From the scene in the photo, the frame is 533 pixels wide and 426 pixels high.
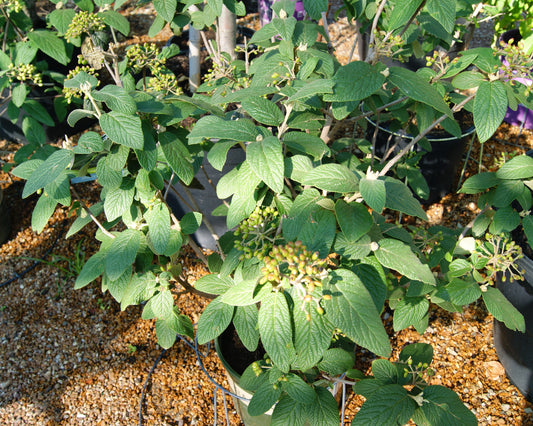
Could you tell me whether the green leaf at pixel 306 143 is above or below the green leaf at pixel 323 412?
above

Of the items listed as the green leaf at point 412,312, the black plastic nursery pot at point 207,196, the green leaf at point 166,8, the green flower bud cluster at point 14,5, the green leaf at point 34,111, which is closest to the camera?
the green leaf at point 412,312

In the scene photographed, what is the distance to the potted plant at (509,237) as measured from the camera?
1428mm

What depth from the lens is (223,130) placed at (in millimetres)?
1057

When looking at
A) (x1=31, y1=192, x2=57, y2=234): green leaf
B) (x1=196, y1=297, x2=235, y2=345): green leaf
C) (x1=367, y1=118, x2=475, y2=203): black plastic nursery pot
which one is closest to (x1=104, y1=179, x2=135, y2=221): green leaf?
(x1=31, y1=192, x2=57, y2=234): green leaf

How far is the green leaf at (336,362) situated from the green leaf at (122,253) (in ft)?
2.33

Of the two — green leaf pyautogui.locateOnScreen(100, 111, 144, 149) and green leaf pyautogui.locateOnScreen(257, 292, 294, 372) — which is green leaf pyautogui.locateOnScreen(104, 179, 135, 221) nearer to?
green leaf pyautogui.locateOnScreen(100, 111, 144, 149)

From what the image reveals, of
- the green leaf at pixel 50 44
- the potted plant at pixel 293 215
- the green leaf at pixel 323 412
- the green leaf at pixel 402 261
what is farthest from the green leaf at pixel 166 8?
the green leaf at pixel 323 412

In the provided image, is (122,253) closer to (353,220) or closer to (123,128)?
(123,128)

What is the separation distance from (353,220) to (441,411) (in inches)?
23.3

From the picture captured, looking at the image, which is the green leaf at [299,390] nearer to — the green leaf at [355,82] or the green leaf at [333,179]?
the green leaf at [333,179]

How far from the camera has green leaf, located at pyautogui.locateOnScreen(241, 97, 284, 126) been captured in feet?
3.73

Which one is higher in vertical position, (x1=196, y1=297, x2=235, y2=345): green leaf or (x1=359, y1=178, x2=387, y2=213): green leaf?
(x1=359, y1=178, x2=387, y2=213): green leaf

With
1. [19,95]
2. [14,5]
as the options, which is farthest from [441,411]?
[14,5]

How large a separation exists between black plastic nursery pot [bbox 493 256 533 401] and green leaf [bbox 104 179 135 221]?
1546 mm
